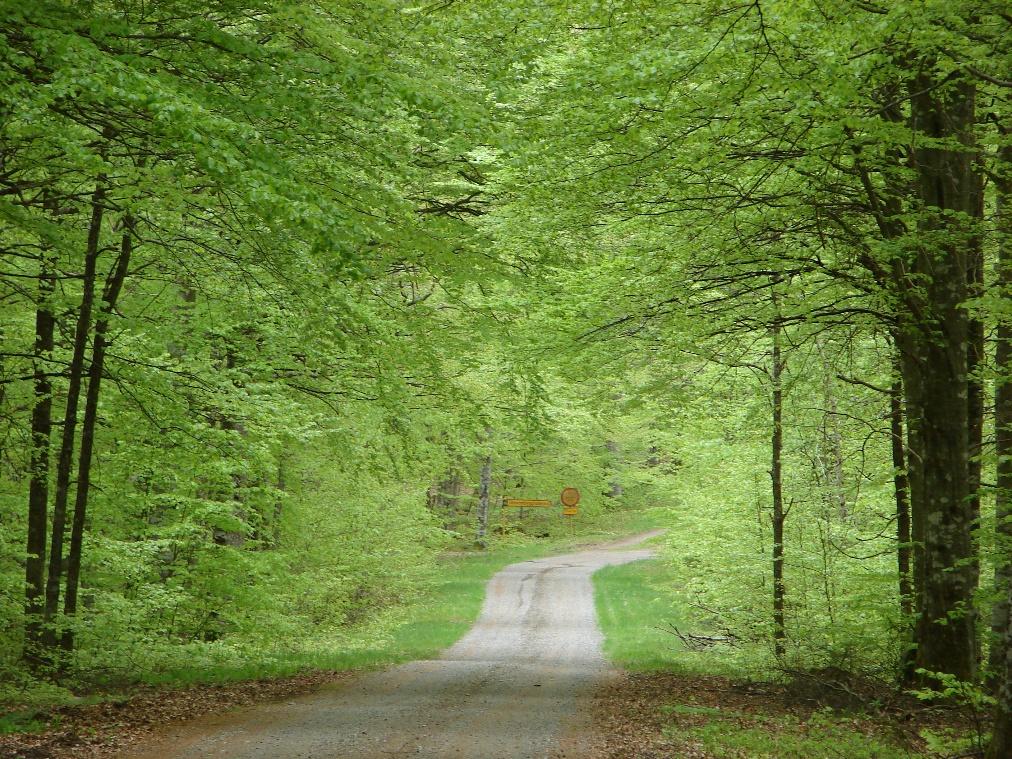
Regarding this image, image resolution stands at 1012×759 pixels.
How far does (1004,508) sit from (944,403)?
2.25m

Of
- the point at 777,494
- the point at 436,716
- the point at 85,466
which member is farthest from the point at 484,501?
the point at 436,716

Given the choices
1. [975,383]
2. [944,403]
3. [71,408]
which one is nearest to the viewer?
[944,403]

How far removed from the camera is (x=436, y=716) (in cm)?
995

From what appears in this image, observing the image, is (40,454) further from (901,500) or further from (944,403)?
(901,500)

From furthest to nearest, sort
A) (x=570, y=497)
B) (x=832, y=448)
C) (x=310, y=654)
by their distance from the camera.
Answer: (x=570, y=497), (x=310, y=654), (x=832, y=448)

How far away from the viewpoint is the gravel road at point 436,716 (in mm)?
8062

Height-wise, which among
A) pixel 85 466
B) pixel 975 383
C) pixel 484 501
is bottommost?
pixel 484 501

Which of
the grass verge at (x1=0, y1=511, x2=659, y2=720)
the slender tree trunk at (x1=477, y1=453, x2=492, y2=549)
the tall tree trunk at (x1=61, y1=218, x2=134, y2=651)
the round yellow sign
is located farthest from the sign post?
the tall tree trunk at (x1=61, y1=218, x2=134, y2=651)

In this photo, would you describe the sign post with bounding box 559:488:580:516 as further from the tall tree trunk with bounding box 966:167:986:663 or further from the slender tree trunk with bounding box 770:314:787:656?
the tall tree trunk with bounding box 966:167:986:663

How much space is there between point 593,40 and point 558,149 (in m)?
1.15

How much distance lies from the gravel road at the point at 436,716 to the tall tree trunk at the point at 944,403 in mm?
4024

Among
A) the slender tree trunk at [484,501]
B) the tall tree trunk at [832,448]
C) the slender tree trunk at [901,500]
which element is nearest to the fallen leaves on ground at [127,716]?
the slender tree trunk at [901,500]

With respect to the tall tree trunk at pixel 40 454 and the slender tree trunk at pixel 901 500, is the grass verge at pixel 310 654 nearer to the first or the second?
the tall tree trunk at pixel 40 454

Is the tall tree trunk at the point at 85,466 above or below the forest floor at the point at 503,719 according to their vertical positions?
above
